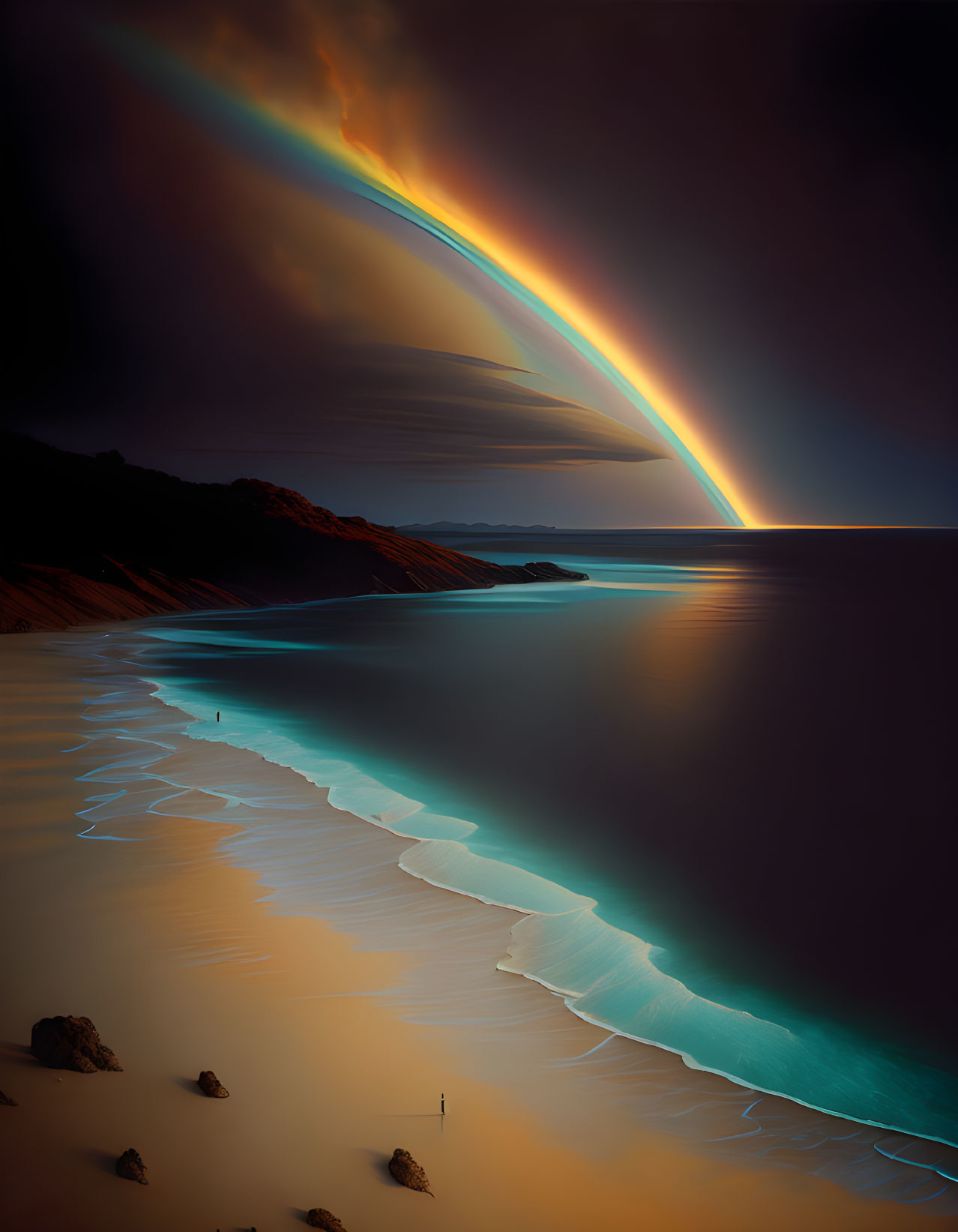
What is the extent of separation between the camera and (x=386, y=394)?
20.1 feet

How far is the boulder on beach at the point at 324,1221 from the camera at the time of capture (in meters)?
1.23

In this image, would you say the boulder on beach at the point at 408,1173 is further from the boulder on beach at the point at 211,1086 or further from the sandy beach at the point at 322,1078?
the boulder on beach at the point at 211,1086

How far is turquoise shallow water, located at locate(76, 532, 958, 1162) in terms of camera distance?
6.54ft

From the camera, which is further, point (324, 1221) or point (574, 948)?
point (574, 948)

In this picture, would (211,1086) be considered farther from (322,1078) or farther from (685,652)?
(685,652)

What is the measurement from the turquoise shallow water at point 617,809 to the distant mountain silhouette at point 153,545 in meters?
0.98

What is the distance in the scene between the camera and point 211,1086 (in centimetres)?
151

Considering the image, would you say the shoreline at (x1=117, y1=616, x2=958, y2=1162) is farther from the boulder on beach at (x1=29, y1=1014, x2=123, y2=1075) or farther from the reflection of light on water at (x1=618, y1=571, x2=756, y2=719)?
the reflection of light on water at (x1=618, y1=571, x2=756, y2=719)

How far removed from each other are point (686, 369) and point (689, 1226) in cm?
473

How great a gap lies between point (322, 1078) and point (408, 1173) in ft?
A: 1.01

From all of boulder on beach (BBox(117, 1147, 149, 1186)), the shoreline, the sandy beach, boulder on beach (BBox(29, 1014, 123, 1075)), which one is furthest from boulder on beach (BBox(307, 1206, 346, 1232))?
the shoreline

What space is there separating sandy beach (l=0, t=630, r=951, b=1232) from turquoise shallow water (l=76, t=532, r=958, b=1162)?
0.21m

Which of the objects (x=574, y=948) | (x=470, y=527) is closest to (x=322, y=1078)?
(x=574, y=948)

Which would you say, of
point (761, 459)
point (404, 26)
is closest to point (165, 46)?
point (404, 26)
